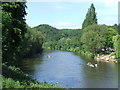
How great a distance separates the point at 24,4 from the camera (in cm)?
1297

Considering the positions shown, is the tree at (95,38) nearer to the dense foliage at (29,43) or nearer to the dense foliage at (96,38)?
the dense foliage at (96,38)

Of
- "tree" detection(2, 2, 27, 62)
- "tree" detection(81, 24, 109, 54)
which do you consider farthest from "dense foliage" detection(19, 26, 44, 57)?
"tree" detection(2, 2, 27, 62)

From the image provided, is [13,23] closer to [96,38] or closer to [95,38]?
[95,38]

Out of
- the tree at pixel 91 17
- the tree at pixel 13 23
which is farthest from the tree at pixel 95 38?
the tree at pixel 13 23

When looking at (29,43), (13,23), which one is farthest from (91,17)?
(13,23)

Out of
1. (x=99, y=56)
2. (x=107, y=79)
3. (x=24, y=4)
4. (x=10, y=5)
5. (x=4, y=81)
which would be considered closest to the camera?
(x=4, y=81)

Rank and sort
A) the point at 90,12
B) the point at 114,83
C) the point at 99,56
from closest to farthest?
the point at 114,83, the point at 99,56, the point at 90,12

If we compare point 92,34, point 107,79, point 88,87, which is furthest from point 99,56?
point 88,87

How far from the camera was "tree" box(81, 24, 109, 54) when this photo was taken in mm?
46438

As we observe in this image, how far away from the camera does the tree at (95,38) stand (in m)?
46.4

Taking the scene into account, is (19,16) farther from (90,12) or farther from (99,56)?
(90,12)

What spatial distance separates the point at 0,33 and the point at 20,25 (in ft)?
11.9

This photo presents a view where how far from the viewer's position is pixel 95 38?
46.2 metres

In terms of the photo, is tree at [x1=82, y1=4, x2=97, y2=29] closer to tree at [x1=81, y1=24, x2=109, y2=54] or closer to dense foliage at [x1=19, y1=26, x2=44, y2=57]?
tree at [x1=81, y1=24, x2=109, y2=54]
